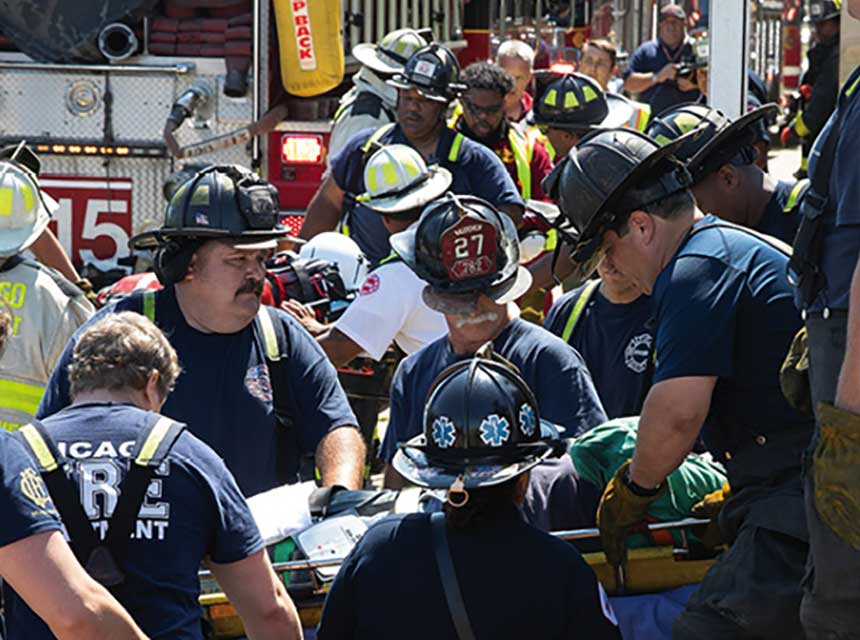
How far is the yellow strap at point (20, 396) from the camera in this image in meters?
5.75

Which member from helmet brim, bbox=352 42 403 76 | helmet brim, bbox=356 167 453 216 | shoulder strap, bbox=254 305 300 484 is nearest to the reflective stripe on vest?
shoulder strap, bbox=254 305 300 484

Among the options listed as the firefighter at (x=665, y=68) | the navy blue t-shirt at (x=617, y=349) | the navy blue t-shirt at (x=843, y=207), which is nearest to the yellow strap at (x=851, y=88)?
the navy blue t-shirt at (x=843, y=207)

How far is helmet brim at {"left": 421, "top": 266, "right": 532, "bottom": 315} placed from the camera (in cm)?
493

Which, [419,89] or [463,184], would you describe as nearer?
[463,184]

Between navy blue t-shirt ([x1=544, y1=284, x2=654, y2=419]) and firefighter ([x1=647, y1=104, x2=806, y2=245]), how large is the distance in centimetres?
44

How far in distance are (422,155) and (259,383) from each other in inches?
122

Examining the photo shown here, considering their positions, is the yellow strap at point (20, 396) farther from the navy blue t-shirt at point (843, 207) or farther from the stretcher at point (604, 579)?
the navy blue t-shirt at point (843, 207)

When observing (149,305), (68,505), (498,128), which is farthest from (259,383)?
(498,128)

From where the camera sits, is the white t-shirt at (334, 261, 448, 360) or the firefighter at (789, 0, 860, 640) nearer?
the firefighter at (789, 0, 860, 640)

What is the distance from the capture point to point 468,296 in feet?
16.2

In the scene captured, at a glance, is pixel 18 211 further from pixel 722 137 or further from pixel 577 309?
pixel 722 137

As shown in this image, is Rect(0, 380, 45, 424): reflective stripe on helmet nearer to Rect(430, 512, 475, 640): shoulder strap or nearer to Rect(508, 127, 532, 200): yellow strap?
Rect(430, 512, 475, 640): shoulder strap

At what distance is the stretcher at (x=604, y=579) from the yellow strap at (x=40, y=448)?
2.29 ft

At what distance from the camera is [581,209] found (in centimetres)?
418
